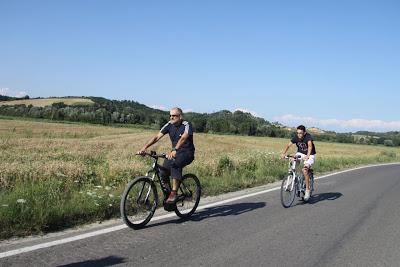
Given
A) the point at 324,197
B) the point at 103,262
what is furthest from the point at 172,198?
the point at 324,197

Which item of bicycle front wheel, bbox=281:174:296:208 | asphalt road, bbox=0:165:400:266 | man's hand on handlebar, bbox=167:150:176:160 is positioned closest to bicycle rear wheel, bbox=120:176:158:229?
asphalt road, bbox=0:165:400:266

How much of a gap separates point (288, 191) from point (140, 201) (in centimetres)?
428

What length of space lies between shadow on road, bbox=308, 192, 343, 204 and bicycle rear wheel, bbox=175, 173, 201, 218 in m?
3.92

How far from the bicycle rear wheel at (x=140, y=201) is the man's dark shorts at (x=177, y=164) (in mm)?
376

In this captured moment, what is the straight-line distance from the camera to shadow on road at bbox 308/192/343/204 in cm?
1195

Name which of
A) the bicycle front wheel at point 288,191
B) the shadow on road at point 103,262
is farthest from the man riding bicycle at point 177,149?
the bicycle front wheel at point 288,191

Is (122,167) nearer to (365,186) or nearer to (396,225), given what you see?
(396,225)

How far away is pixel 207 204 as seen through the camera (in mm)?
9930

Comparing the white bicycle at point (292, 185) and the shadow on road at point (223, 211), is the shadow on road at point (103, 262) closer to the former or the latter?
the shadow on road at point (223, 211)

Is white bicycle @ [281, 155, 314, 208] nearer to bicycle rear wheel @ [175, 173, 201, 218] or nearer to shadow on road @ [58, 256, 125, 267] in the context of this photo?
bicycle rear wheel @ [175, 173, 201, 218]

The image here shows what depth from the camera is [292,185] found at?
1088 centimetres

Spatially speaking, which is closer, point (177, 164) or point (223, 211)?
point (177, 164)

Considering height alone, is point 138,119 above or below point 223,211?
above

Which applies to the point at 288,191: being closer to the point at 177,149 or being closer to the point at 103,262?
the point at 177,149
